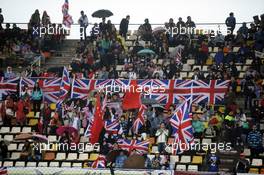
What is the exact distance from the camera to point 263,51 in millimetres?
27453

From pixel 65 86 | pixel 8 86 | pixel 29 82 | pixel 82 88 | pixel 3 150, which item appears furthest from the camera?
pixel 29 82

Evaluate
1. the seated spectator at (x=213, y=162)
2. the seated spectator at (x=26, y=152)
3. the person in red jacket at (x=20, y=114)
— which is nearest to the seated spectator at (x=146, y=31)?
the person in red jacket at (x=20, y=114)

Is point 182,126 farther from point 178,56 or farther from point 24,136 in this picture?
point 178,56

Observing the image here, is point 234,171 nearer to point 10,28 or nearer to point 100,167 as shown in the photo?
point 100,167

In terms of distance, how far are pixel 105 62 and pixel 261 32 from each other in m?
6.46

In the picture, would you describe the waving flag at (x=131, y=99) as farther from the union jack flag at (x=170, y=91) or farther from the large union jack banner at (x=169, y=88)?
the union jack flag at (x=170, y=91)

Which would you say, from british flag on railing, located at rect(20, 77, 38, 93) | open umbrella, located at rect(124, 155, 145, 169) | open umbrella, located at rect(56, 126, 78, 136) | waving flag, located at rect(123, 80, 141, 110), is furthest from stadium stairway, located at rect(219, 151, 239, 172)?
british flag on railing, located at rect(20, 77, 38, 93)

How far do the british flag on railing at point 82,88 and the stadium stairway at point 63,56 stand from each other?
4.36m

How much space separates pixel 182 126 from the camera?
76.8 feet

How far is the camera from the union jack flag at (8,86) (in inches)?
1074

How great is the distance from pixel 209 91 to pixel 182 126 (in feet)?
8.85

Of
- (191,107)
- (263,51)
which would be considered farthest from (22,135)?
(263,51)

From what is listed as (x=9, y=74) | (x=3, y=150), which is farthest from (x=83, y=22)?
(x=3, y=150)

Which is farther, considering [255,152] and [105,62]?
[105,62]
